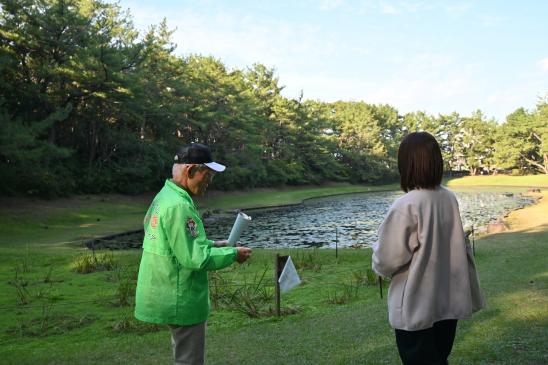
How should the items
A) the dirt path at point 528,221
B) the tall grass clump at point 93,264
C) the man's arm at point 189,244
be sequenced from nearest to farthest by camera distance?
the man's arm at point 189,244 < the tall grass clump at point 93,264 < the dirt path at point 528,221

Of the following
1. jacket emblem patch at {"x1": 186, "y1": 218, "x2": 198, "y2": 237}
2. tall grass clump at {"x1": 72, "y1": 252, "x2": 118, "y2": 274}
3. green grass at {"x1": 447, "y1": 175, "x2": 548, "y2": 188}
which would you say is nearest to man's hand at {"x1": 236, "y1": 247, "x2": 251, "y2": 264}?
jacket emblem patch at {"x1": 186, "y1": 218, "x2": 198, "y2": 237}

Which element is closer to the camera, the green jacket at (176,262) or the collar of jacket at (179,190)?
the green jacket at (176,262)

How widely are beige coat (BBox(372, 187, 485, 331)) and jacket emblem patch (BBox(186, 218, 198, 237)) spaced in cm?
97

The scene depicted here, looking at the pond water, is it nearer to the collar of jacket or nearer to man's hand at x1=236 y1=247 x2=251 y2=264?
man's hand at x1=236 y1=247 x2=251 y2=264

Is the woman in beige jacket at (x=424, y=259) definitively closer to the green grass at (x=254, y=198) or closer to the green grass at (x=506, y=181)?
the green grass at (x=254, y=198)

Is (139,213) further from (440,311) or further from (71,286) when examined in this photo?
(440,311)

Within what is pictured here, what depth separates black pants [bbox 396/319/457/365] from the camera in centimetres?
227

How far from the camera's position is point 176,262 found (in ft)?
8.43

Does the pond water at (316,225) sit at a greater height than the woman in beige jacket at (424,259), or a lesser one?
lesser

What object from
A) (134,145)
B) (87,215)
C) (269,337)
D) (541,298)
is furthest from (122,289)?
(134,145)

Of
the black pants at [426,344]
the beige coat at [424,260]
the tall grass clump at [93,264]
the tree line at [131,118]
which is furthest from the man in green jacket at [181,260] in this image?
the tree line at [131,118]

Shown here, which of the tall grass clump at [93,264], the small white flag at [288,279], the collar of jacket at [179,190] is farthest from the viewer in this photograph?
the tall grass clump at [93,264]

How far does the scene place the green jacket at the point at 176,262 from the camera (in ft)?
8.13

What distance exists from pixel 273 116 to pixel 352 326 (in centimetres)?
4828
